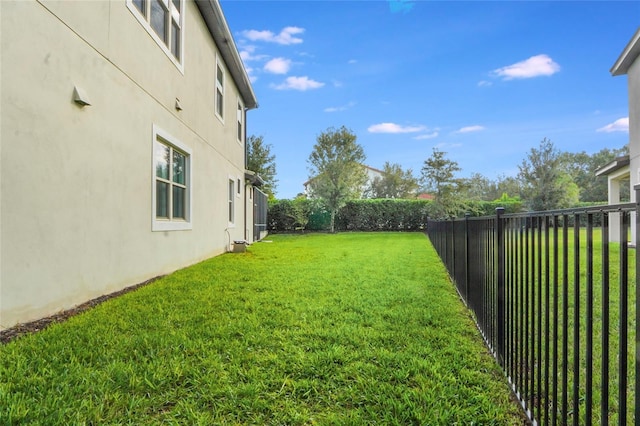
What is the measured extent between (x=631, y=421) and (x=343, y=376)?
65.3 inches

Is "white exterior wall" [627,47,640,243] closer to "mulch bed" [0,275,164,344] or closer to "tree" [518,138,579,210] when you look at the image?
"mulch bed" [0,275,164,344]

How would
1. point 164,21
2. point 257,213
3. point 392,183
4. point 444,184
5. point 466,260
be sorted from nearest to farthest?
1. point 466,260
2. point 164,21
3. point 257,213
4. point 444,184
5. point 392,183

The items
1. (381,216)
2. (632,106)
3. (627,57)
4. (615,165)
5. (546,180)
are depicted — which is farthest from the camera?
(546,180)

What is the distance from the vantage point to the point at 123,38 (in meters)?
4.71

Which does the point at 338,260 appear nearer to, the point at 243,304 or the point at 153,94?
the point at 243,304

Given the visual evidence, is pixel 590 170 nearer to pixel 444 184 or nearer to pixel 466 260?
pixel 444 184

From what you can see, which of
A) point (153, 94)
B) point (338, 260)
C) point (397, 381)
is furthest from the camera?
point (338, 260)

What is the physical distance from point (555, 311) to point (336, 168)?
21446mm

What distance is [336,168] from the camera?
22.8 m

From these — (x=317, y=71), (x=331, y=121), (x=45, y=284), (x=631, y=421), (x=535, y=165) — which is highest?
(x=317, y=71)

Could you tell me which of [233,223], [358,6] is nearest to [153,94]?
[233,223]

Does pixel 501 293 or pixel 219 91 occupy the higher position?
pixel 219 91

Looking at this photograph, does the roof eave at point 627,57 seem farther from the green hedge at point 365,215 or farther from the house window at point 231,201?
the house window at point 231,201

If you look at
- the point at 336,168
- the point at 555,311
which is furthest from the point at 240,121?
the point at 555,311
